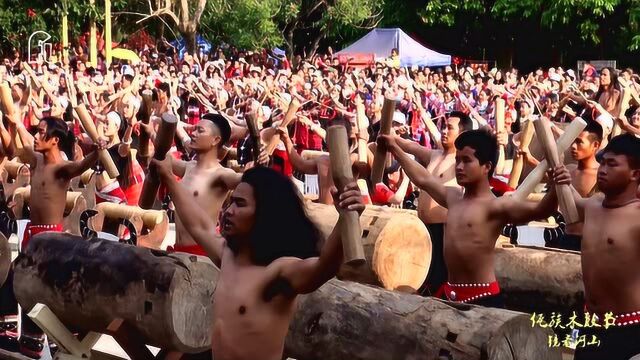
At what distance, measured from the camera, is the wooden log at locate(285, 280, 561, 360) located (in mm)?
5176

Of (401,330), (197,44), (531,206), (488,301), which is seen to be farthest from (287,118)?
(197,44)

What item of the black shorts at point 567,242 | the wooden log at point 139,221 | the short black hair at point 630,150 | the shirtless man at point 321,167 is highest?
the short black hair at point 630,150

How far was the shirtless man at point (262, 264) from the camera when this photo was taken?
15.3ft

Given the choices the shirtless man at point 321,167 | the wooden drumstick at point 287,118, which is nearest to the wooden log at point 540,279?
the wooden drumstick at point 287,118

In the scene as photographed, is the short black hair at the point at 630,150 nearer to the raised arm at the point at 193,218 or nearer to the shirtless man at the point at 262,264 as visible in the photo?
the shirtless man at the point at 262,264

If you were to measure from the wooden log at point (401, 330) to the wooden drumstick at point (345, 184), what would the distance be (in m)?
1.27

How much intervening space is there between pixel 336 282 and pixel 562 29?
106 ft

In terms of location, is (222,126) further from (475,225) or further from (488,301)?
(488,301)

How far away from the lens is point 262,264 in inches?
189

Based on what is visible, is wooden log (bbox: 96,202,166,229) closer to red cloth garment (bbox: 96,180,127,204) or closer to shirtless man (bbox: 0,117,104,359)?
red cloth garment (bbox: 96,180,127,204)

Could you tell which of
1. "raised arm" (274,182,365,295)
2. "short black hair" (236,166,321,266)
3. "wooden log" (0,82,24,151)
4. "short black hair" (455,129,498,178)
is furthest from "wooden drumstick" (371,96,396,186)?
"wooden log" (0,82,24,151)

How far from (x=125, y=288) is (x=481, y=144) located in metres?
2.21

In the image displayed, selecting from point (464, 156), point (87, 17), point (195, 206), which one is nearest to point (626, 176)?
point (464, 156)

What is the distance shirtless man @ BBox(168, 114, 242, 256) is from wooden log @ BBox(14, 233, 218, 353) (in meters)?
0.98
